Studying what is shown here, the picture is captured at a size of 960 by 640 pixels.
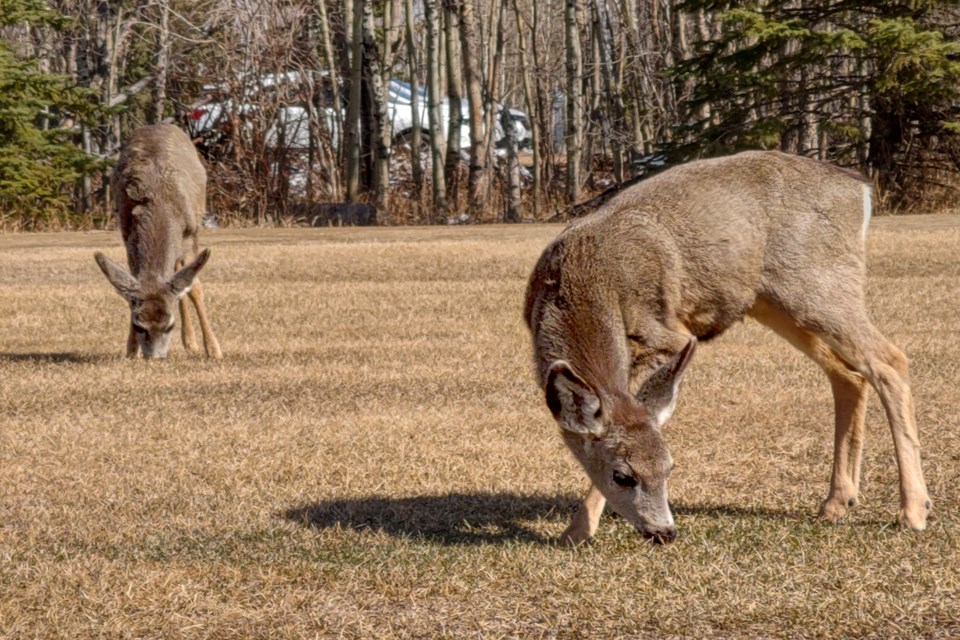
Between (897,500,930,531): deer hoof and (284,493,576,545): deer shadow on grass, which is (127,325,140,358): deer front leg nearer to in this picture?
(284,493,576,545): deer shadow on grass

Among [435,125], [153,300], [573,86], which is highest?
[573,86]

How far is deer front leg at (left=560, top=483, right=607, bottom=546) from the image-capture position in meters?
6.00

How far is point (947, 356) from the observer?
35.1 feet

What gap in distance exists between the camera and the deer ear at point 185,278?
11.2 m

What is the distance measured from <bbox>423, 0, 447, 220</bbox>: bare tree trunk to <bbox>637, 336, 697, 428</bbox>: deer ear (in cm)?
2049

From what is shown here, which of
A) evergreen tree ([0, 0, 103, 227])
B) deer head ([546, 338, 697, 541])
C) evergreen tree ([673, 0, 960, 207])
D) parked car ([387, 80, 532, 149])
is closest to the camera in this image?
deer head ([546, 338, 697, 541])

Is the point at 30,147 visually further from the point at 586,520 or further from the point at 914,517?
the point at 914,517

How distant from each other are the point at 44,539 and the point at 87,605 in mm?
1165

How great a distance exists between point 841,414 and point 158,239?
6786mm

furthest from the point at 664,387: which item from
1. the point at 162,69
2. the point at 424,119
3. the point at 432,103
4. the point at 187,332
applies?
the point at 424,119

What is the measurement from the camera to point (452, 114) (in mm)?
26531

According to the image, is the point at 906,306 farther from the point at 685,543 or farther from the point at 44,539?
the point at 44,539

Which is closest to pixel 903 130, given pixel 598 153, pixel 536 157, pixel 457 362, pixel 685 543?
pixel 536 157

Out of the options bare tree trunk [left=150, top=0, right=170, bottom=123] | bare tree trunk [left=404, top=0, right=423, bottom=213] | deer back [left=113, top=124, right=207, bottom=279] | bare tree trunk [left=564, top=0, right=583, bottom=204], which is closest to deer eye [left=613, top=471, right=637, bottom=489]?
deer back [left=113, top=124, right=207, bottom=279]
